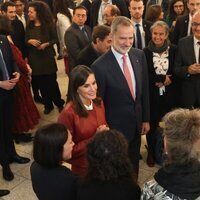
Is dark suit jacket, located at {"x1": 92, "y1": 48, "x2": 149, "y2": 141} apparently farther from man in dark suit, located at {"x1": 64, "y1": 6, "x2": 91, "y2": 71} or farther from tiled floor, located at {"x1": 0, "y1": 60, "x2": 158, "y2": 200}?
man in dark suit, located at {"x1": 64, "y1": 6, "x2": 91, "y2": 71}

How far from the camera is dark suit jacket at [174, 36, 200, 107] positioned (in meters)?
3.18

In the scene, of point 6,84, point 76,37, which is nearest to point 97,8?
point 76,37

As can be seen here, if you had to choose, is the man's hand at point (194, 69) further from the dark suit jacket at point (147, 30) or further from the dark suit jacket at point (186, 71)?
the dark suit jacket at point (147, 30)

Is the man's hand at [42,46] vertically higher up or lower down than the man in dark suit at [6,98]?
Result: higher up

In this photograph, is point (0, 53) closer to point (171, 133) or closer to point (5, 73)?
point (5, 73)

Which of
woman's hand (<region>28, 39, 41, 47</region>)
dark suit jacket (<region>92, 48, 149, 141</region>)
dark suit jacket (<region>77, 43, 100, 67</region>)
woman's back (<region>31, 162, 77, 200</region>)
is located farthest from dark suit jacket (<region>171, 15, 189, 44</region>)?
woman's back (<region>31, 162, 77, 200</region>)

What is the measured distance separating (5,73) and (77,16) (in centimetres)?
155

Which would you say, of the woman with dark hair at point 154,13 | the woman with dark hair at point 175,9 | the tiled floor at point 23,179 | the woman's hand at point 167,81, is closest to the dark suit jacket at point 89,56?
the woman's hand at point 167,81

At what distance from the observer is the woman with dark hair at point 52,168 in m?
1.76

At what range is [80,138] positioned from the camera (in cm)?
234

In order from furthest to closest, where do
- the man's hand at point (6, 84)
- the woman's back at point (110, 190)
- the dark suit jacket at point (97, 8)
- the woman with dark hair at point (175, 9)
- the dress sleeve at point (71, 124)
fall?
the dark suit jacket at point (97, 8) < the woman with dark hair at point (175, 9) < the man's hand at point (6, 84) < the dress sleeve at point (71, 124) < the woman's back at point (110, 190)

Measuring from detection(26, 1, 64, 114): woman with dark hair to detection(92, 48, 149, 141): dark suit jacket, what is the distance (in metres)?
2.12

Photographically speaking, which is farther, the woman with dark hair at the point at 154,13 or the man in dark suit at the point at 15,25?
the man in dark suit at the point at 15,25

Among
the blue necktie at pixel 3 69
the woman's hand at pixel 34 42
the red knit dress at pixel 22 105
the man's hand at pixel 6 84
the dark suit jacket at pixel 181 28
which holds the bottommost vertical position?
the red knit dress at pixel 22 105
